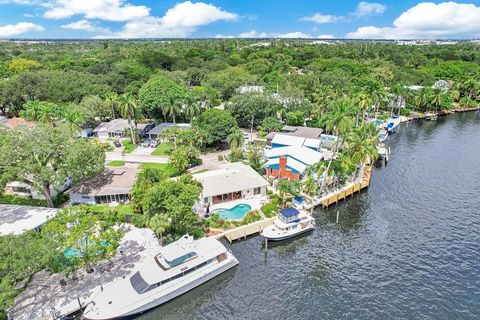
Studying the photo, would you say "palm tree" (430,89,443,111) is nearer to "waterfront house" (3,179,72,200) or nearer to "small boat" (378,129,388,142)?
"small boat" (378,129,388,142)

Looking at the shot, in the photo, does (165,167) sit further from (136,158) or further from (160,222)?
(160,222)

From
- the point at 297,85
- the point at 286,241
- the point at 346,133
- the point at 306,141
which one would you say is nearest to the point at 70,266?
the point at 286,241

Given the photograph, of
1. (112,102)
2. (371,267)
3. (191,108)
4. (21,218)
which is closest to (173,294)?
(371,267)

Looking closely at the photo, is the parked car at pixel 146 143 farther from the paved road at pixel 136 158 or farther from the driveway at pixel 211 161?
the driveway at pixel 211 161

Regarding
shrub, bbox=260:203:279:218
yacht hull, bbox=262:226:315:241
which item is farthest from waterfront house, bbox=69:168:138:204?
yacht hull, bbox=262:226:315:241

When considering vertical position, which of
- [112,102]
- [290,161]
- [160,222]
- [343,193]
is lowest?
[343,193]

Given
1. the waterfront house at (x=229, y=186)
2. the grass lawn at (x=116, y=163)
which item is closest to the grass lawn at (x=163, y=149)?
the grass lawn at (x=116, y=163)
